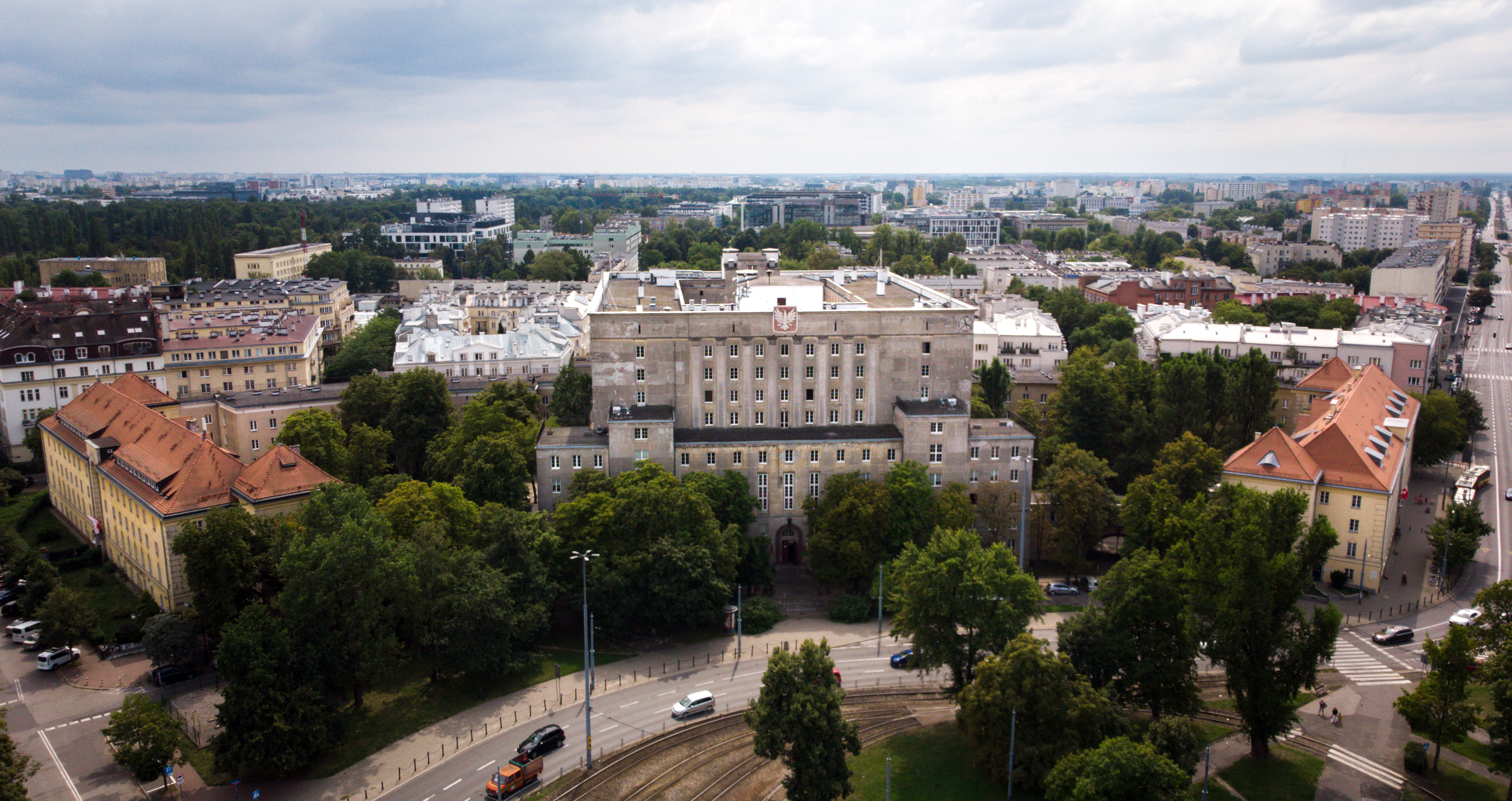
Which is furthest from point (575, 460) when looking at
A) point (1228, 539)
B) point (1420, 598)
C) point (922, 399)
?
point (1420, 598)

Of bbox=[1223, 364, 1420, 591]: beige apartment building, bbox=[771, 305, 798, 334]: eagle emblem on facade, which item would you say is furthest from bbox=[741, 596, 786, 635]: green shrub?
bbox=[1223, 364, 1420, 591]: beige apartment building

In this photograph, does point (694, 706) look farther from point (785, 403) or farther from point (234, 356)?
point (234, 356)

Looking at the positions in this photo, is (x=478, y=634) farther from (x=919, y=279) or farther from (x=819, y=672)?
(x=919, y=279)

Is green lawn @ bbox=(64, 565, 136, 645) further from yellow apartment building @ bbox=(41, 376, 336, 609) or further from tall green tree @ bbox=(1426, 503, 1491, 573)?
tall green tree @ bbox=(1426, 503, 1491, 573)

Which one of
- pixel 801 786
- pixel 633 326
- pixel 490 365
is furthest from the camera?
pixel 490 365

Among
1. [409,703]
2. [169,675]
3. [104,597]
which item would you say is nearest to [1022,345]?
[409,703]
